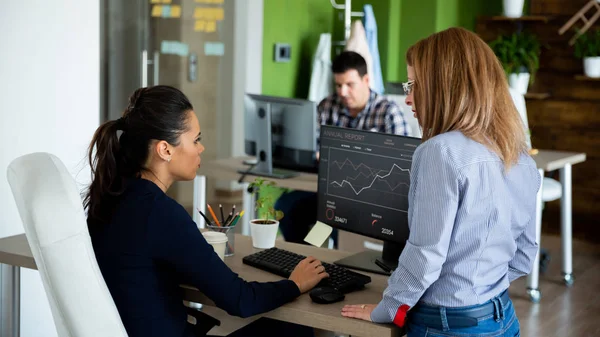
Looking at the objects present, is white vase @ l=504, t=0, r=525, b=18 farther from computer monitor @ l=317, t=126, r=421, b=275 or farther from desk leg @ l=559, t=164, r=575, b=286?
computer monitor @ l=317, t=126, r=421, b=275

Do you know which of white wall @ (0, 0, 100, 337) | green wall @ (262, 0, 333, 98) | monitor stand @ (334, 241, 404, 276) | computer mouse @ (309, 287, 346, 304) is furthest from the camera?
green wall @ (262, 0, 333, 98)

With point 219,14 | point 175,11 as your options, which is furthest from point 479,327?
point 219,14

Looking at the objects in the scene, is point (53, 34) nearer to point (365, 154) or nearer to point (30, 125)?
point (30, 125)

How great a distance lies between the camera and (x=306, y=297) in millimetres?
2135

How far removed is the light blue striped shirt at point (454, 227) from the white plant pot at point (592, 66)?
476 centimetres

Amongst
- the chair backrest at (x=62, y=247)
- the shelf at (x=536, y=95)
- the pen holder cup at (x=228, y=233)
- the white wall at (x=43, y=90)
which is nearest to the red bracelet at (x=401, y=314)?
the chair backrest at (x=62, y=247)

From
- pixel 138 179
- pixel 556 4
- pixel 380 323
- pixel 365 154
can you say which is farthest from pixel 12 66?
pixel 556 4

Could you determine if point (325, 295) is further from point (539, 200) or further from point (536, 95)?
point (536, 95)

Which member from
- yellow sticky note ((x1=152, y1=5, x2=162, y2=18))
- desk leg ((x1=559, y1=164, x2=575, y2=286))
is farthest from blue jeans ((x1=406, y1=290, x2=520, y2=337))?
yellow sticky note ((x1=152, y1=5, x2=162, y2=18))

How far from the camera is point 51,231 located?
170cm

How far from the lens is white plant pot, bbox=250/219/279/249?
8.52 ft

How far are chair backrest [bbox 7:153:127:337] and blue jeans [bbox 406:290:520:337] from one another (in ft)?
2.29

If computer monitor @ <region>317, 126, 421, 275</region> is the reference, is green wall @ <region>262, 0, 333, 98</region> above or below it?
above

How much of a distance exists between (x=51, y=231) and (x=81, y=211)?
3.3 inches
